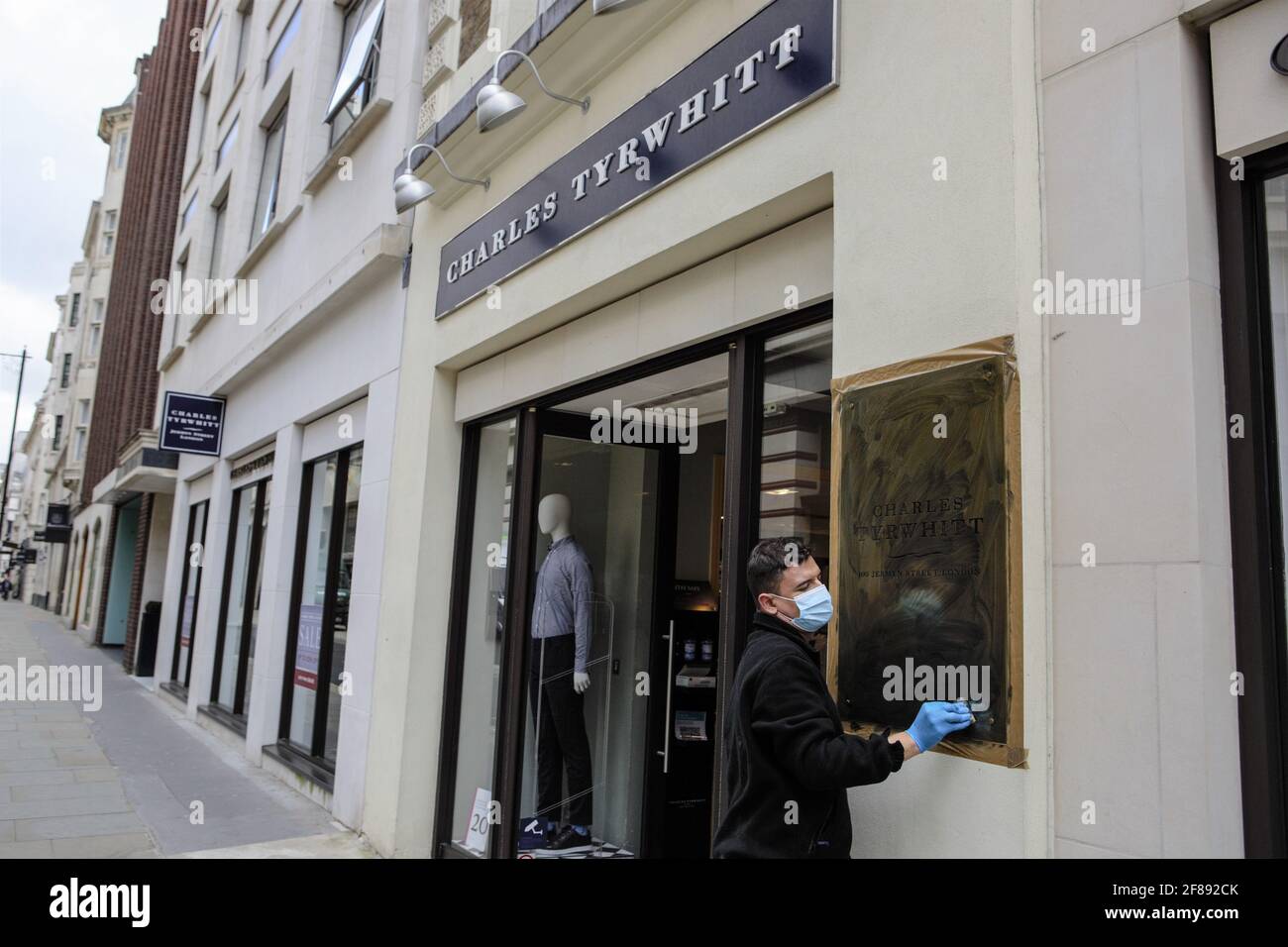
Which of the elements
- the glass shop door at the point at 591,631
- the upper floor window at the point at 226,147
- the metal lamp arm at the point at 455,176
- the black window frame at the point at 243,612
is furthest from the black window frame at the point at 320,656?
the upper floor window at the point at 226,147

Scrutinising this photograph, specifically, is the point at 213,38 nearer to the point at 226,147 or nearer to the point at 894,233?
the point at 226,147

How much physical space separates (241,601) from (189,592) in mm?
3378

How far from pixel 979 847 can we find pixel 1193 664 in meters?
0.79

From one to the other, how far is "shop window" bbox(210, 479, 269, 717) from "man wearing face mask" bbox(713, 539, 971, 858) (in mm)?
9648

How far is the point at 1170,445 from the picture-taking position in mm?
2469

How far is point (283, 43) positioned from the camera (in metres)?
13.2

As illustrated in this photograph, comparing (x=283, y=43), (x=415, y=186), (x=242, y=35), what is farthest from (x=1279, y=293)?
(x=242, y=35)

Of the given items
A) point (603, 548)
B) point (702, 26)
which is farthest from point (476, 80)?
point (603, 548)

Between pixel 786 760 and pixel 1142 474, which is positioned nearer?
pixel 1142 474

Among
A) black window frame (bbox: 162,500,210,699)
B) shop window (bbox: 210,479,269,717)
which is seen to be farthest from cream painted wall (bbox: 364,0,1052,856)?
black window frame (bbox: 162,500,210,699)

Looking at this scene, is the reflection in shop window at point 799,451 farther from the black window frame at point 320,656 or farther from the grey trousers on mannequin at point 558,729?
the black window frame at point 320,656

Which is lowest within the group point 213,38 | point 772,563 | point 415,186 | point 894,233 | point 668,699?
point 668,699

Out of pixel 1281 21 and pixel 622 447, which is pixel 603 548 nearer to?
pixel 622 447

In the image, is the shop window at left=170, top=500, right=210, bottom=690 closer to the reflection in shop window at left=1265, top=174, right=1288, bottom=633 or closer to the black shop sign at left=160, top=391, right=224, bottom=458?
the black shop sign at left=160, top=391, right=224, bottom=458
